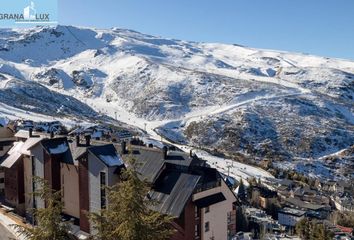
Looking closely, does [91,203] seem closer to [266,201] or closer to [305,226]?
[305,226]

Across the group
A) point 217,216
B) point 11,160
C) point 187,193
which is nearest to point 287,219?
point 217,216

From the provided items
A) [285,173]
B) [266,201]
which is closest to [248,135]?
[285,173]

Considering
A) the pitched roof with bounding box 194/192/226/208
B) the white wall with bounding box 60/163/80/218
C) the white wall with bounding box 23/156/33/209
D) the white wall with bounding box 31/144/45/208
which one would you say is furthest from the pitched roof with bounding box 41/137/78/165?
the pitched roof with bounding box 194/192/226/208

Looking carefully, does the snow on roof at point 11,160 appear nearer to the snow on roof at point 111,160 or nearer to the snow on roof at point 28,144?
the snow on roof at point 28,144

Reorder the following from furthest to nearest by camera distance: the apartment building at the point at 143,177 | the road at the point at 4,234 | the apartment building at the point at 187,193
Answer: the road at the point at 4,234 → the apartment building at the point at 143,177 → the apartment building at the point at 187,193

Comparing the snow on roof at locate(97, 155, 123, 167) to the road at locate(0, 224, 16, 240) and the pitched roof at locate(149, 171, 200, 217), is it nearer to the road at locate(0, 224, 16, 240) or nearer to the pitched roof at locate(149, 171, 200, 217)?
the pitched roof at locate(149, 171, 200, 217)

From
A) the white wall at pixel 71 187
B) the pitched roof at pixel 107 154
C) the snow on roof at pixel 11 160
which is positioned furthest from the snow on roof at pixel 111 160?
the snow on roof at pixel 11 160

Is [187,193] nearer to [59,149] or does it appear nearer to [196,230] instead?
[196,230]
